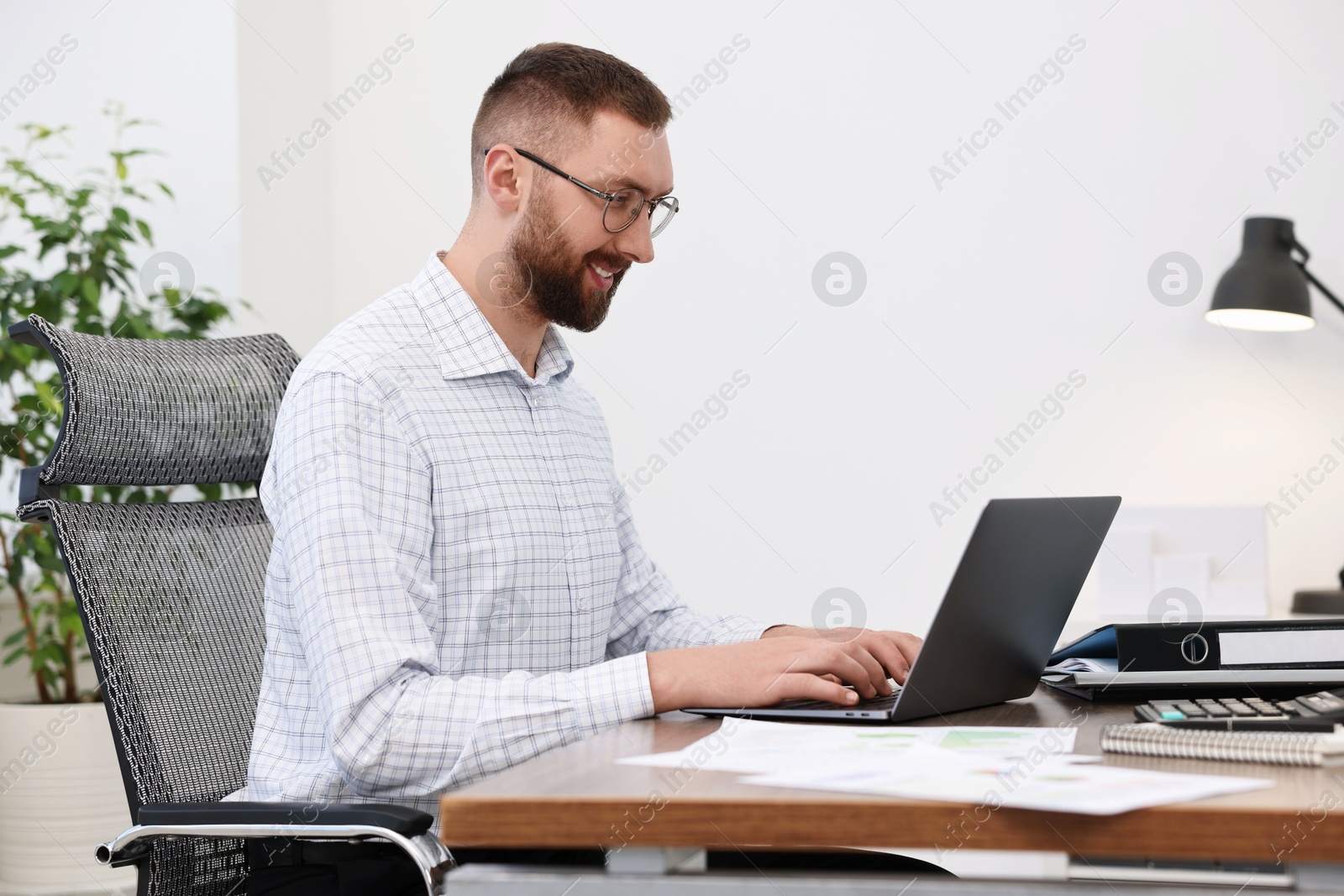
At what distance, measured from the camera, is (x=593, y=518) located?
136 cm

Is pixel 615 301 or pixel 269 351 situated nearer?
pixel 269 351

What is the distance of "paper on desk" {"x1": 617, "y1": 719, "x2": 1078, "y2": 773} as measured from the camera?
27.5 inches

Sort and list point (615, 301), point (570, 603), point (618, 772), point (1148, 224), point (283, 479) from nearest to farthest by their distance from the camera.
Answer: point (618, 772) < point (283, 479) < point (570, 603) < point (1148, 224) < point (615, 301)

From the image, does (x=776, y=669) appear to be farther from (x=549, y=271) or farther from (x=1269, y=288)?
(x=1269, y=288)

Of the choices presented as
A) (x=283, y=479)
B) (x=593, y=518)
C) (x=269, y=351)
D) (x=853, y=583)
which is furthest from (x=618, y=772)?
(x=853, y=583)

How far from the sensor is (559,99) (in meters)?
1.39

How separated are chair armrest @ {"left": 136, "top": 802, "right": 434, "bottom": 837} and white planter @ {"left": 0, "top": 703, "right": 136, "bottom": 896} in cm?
160

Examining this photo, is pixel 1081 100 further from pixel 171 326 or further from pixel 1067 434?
pixel 171 326

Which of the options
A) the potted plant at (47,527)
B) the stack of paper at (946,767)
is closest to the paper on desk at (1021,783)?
the stack of paper at (946,767)

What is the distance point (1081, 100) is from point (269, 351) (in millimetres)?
2078

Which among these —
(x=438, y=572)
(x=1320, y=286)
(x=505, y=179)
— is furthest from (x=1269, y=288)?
(x=438, y=572)

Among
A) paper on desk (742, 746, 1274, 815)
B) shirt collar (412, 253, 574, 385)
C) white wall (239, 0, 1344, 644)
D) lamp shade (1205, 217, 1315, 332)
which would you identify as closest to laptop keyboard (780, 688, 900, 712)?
paper on desk (742, 746, 1274, 815)

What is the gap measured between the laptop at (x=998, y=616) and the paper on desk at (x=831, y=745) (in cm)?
5

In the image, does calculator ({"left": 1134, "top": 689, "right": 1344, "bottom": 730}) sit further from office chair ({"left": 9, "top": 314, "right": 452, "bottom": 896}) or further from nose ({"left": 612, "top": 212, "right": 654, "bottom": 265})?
nose ({"left": 612, "top": 212, "right": 654, "bottom": 265})
